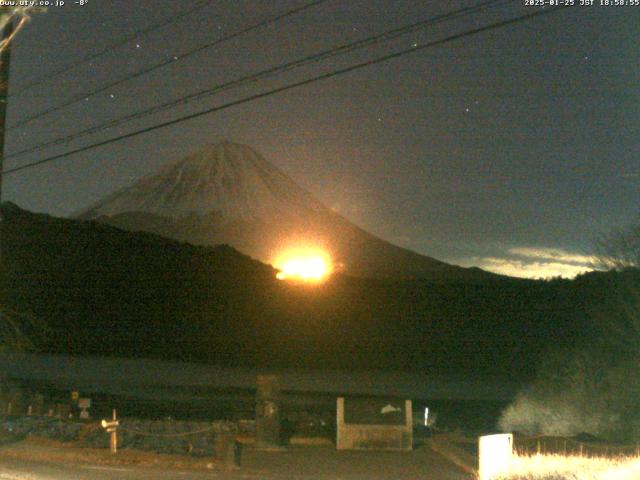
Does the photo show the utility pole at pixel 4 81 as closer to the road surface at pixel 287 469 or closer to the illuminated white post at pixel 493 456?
the road surface at pixel 287 469

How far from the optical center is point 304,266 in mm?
83438

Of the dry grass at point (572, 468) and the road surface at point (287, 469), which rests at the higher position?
the dry grass at point (572, 468)

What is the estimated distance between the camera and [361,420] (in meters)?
20.0

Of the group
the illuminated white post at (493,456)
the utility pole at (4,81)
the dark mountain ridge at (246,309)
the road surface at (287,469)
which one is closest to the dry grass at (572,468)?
the illuminated white post at (493,456)

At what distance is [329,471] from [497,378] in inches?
1626

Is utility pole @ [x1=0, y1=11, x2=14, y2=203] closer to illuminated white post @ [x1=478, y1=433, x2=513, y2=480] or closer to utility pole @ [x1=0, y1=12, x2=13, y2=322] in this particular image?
utility pole @ [x1=0, y1=12, x2=13, y2=322]

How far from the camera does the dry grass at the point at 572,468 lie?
452 inches

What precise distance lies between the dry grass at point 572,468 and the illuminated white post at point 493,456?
0.17m

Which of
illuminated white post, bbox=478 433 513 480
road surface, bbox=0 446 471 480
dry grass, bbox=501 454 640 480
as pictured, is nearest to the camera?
dry grass, bbox=501 454 640 480

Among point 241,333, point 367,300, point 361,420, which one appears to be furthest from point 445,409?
point 367,300

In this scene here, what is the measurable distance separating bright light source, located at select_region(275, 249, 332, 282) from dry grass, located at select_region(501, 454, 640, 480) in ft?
219

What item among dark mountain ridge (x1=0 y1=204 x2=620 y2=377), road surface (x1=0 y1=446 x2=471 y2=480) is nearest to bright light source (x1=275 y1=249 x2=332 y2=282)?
dark mountain ridge (x1=0 y1=204 x2=620 y2=377)

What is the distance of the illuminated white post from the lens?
12.4 m

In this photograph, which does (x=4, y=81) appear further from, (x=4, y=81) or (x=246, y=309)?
(x=246, y=309)
